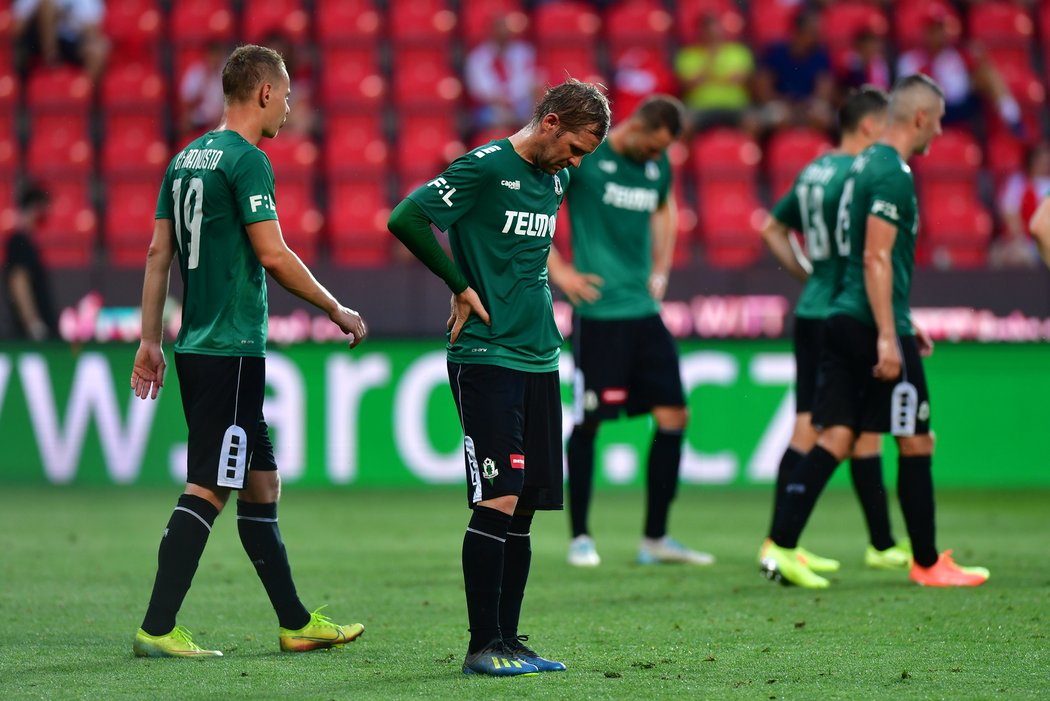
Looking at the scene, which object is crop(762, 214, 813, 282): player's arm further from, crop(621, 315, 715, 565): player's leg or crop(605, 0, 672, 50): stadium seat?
crop(605, 0, 672, 50): stadium seat

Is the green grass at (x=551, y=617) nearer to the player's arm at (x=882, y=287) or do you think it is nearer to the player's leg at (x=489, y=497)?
the player's leg at (x=489, y=497)

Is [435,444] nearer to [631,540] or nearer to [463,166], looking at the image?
[631,540]

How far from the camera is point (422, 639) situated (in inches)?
223

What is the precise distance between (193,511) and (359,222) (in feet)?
28.6

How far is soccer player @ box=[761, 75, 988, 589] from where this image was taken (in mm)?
6883

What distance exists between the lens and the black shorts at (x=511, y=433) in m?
4.95

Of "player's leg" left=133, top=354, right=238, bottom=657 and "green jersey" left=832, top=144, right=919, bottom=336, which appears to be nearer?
"player's leg" left=133, top=354, right=238, bottom=657

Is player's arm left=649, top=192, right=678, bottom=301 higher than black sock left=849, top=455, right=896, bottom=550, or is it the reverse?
player's arm left=649, top=192, right=678, bottom=301

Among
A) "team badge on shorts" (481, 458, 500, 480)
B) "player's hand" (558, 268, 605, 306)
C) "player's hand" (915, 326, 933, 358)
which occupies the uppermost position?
"player's hand" (558, 268, 605, 306)

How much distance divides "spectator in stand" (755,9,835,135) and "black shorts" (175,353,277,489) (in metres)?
10.4

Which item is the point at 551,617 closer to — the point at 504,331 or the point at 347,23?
the point at 504,331

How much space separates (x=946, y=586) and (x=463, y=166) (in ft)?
11.0

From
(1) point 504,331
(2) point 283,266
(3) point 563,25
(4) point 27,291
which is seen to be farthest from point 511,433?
(3) point 563,25

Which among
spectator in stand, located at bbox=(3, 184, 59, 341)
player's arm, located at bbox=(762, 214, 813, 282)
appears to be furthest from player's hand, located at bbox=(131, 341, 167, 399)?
spectator in stand, located at bbox=(3, 184, 59, 341)
